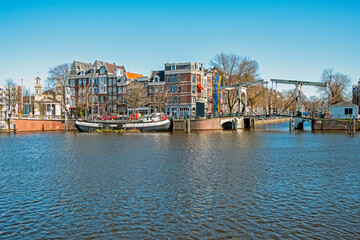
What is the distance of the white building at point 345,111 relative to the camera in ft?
187

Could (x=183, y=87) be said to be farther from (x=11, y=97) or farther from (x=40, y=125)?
(x=11, y=97)

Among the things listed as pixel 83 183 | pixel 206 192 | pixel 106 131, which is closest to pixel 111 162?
pixel 83 183

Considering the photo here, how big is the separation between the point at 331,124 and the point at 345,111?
5786 millimetres

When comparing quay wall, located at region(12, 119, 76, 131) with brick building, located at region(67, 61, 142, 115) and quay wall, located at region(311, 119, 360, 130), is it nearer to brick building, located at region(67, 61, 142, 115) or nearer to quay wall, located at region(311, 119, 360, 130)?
brick building, located at region(67, 61, 142, 115)

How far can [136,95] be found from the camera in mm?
69812

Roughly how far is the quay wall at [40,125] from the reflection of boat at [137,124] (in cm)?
941

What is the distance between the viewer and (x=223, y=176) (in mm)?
18281

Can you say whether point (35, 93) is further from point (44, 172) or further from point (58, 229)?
point (58, 229)

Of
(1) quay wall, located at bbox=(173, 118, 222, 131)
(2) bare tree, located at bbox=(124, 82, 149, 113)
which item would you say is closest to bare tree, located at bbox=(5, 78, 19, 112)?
(2) bare tree, located at bbox=(124, 82, 149, 113)

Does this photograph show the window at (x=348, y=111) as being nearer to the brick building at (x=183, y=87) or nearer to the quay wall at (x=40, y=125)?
the brick building at (x=183, y=87)

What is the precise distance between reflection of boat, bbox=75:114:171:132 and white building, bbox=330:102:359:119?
2913 centimetres

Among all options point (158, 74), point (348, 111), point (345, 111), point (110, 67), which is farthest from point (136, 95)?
point (348, 111)

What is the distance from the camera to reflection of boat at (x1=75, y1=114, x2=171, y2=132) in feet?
176

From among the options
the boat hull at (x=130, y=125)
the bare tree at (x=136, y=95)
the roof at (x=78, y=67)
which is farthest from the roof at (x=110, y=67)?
the boat hull at (x=130, y=125)
